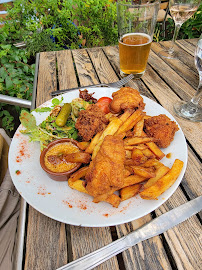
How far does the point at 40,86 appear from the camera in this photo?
102 inches

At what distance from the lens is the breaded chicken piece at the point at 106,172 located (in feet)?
3.83

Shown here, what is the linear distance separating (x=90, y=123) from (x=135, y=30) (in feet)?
4.46

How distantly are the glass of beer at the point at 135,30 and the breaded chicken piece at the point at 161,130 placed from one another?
3.58 feet

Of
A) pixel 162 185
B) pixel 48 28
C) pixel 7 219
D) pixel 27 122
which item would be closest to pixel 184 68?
pixel 162 185

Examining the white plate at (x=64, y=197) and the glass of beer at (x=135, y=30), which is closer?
the white plate at (x=64, y=197)

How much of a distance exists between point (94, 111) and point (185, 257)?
1.22 m

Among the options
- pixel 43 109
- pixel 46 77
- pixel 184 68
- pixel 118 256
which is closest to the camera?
pixel 118 256

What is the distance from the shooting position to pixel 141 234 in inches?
48.1

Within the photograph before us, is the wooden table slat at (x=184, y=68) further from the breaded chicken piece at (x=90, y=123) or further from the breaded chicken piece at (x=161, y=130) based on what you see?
the breaded chicken piece at (x=90, y=123)

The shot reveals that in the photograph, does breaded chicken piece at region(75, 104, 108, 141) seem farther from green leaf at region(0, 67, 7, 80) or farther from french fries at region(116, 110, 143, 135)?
green leaf at region(0, 67, 7, 80)

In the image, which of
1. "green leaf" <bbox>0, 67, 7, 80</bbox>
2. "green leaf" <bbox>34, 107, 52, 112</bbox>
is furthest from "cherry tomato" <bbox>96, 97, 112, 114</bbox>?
"green leaf" <bbox>0, 67, 7, 80</bbox>

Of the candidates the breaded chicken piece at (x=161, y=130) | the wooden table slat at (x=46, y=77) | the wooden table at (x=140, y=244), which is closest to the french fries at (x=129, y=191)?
the wooden table at (x=140, y=244)

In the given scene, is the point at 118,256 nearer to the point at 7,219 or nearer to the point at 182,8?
the point at 7,219

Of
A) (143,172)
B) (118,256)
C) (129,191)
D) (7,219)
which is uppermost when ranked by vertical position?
(143,172)
